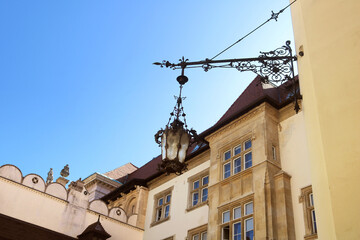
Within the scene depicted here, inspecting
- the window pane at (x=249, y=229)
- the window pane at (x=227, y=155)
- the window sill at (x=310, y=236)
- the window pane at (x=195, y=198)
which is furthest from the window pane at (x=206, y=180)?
the window sill at (x=310, y=236)

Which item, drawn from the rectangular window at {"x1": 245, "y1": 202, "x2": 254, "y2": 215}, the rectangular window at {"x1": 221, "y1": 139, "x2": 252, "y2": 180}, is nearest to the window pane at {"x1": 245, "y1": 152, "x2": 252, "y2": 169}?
the rectangular window at {"x1": 221, "y1": 139, "x2": 252, "y2": 180}

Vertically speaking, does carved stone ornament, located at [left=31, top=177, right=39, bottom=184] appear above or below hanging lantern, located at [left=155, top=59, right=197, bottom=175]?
above

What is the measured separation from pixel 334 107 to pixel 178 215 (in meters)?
15.9

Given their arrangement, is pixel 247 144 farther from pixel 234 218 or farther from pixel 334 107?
pixel 334 107

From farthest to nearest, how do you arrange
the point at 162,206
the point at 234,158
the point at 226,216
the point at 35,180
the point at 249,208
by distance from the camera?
the point at 162,206, the point at 35,180, the point at 234,158, the point at 226,216, the point at 249,208

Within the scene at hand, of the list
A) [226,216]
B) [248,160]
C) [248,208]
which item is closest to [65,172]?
[226,216]

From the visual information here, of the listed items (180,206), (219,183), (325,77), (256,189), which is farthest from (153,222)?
(325,77)

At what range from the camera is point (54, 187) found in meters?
19.0

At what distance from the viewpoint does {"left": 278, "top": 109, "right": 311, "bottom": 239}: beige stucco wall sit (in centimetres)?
1385

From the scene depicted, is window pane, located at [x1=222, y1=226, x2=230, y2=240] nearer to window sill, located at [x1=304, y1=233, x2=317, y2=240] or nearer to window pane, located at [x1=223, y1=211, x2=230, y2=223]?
window pane, located at [x1=223, y1=211, x2=230, y2=223]

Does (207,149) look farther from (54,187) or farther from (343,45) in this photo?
(343,45)

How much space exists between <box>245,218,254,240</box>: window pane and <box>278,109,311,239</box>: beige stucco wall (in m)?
1.62

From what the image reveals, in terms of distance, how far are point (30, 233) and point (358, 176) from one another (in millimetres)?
15833

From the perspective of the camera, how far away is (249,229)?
47.9 feet
